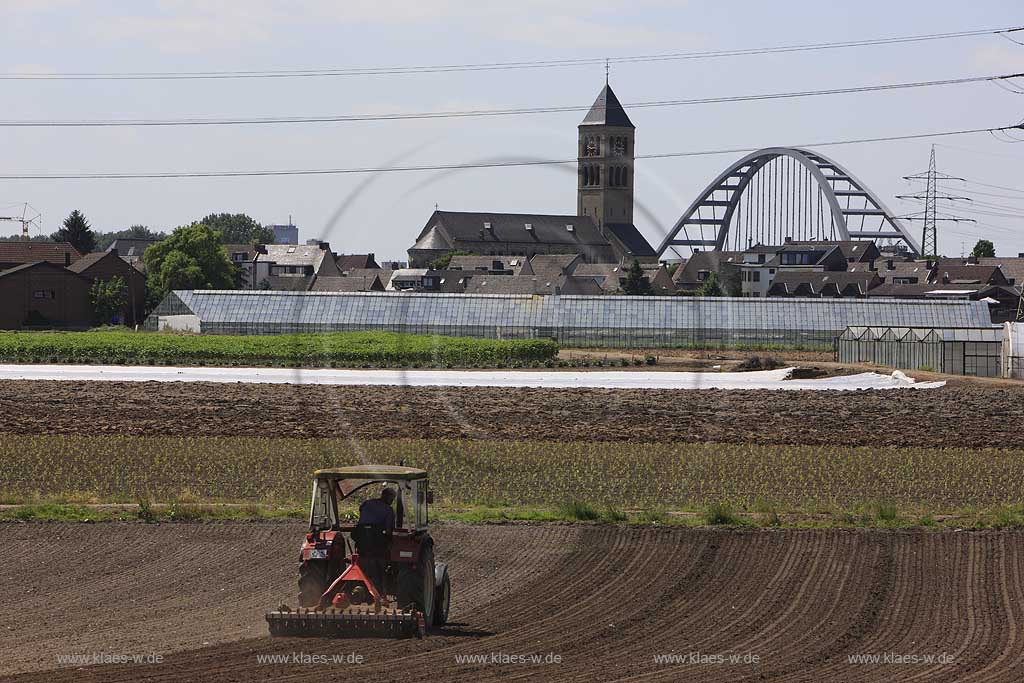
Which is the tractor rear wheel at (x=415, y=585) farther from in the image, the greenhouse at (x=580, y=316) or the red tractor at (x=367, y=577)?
the greenhouse at (x=580, y=316)

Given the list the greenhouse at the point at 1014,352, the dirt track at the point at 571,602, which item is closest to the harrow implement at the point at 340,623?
the dirt track at the point at 571,602

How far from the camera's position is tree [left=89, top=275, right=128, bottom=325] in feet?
468

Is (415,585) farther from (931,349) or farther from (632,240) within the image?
(632,240)

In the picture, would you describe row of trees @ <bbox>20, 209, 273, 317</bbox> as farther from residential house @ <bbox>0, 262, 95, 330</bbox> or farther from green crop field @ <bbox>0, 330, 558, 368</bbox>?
green crop field @ <bbox>0, 330, 558, 368</bbox>

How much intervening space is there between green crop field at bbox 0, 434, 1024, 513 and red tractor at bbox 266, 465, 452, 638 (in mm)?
15718

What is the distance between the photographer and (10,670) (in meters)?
20.4

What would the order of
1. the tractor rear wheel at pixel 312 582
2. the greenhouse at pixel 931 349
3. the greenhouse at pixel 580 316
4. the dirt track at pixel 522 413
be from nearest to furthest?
the tractor rear wheel at pixel 312 582, the dirt track at pixel 522 413, the greenhouse at pixel 931 349, the greenhouse at pixel 580 316

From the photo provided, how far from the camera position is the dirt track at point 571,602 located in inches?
824

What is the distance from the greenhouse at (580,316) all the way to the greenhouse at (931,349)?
9764mm

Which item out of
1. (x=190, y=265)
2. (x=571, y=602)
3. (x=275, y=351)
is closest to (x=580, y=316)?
(x=275, y=351)

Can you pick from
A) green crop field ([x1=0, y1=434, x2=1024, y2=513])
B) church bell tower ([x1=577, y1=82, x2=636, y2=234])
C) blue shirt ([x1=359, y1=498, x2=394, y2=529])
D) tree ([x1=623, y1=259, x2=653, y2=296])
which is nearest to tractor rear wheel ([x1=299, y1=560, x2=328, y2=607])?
blue shirt ([x1=359, y1=498, x2=394, y2=529])

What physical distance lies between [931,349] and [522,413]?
143 feet

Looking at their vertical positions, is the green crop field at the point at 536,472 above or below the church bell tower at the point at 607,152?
below

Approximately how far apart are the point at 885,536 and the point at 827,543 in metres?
1.85
